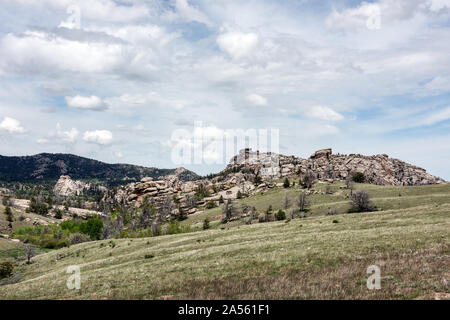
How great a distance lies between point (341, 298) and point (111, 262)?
31.7 metres

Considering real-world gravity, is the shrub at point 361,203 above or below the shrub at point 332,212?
above

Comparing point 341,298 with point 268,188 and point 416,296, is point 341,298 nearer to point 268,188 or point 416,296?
point 416,296

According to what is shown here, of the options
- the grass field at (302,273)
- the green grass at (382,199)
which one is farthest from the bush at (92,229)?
the grass field at (302,273)

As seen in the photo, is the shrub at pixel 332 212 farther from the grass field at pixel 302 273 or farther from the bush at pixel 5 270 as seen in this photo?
the bush at pixel 5 270

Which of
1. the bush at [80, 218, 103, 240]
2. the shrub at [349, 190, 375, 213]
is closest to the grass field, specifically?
the shrub at [349, 190, 375, 213]

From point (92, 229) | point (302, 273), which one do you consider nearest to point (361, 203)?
point (302, 273)

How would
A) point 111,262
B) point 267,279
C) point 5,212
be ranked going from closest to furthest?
point 267,279
point 111,262
point 5,212

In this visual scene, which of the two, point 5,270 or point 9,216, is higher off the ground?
point 5,270

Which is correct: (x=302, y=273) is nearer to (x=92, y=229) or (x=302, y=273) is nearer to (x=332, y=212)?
(x=332, y=212)
